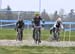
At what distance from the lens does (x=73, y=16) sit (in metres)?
30.5

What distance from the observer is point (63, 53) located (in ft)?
45.6

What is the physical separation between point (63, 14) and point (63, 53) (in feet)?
49.2

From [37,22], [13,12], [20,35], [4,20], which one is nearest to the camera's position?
[37,22]

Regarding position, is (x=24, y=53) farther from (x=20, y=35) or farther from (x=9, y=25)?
(x=9, y=25)

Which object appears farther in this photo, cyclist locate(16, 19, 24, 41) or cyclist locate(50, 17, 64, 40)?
cyclist locate(50, 17, 64, 40)

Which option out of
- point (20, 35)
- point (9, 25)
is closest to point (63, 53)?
point (20, 35)

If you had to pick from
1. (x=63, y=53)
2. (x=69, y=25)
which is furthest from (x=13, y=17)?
(x=63, y=53)

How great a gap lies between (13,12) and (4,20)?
2501 mm

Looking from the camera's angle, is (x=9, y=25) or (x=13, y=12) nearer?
(x=13, y=12)

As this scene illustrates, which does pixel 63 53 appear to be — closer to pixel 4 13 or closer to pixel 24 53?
pixel 24 53

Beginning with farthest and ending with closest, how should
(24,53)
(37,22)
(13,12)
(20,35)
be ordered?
(13,12) < (20,35) < (37,22) < (24,53)

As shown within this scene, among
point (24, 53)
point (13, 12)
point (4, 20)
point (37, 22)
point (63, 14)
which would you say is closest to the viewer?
point (24, 53)

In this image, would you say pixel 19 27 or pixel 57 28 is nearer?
pixel 19 27

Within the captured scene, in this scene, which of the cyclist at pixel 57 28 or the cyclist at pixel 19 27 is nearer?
the cyclist at pixel 19 27
